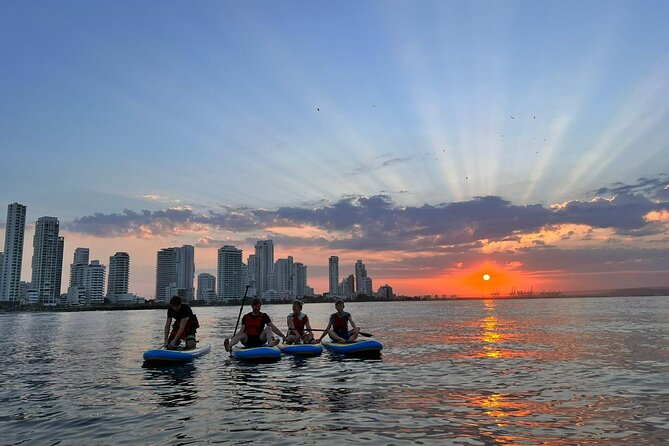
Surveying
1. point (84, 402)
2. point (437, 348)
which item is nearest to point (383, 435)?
point (84, 402)

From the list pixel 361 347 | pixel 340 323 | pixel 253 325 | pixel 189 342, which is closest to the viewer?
pixel 253 325

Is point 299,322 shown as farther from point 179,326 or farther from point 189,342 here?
point 179,326

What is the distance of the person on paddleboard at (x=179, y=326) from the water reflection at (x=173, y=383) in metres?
1.41

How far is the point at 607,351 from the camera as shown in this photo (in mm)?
25938

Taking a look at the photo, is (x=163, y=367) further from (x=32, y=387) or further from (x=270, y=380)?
(x=270, y=380)

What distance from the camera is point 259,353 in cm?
2053

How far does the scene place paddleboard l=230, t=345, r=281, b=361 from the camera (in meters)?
20.5

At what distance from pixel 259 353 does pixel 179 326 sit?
164 inches

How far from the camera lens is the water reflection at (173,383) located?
→ 13.8 metres

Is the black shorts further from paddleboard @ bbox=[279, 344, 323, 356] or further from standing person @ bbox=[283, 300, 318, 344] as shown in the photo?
standing person @ bbox=[283, 300, 318, 344]

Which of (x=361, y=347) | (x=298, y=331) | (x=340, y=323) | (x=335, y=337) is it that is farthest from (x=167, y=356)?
(x=361, y=347)

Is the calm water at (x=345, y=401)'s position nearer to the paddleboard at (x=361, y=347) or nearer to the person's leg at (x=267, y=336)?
the paddleboard at (x=361, y=347)

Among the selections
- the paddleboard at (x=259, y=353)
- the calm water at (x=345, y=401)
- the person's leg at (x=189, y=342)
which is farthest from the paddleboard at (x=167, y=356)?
the paddleboard at (x=259, y=353)

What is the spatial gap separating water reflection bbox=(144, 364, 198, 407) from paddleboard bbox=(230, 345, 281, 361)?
6.95 feet
